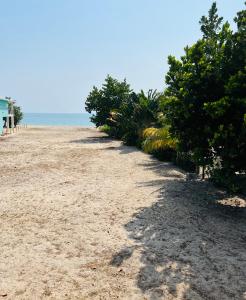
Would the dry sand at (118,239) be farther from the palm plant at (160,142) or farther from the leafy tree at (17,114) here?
the leafy tree at (17,114)

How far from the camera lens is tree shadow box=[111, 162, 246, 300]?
561cm

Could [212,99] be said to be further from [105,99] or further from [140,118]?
[105,99]

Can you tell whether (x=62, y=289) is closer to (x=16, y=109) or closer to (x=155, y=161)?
(x=155, y=161)

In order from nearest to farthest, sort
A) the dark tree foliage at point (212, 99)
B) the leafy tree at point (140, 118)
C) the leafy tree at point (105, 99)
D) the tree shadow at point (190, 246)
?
1. the tree shadow at point (190, 246)
2. the dark tree foliage at point (212, 99)
3. the leafy tree at point (140, 118)
4. the leafy tree at point (105, 99)

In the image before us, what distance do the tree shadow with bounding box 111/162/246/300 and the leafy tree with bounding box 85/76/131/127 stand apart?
28.5 meters

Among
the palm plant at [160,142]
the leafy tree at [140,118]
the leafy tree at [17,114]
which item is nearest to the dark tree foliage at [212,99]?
the palm plant at [160,142]

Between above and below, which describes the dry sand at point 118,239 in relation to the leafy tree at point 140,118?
below

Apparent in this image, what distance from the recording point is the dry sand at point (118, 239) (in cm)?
564

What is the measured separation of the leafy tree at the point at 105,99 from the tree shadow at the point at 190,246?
28.5 m

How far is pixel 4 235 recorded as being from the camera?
7.75m

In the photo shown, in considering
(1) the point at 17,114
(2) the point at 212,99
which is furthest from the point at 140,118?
(1) the point at 17,114

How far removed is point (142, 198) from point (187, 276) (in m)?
4.86

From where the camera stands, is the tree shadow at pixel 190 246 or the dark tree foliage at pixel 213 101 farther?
the dark tree foliage at pixel 213 101

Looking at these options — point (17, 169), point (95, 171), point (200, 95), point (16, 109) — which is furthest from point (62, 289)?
point (16, 109)
